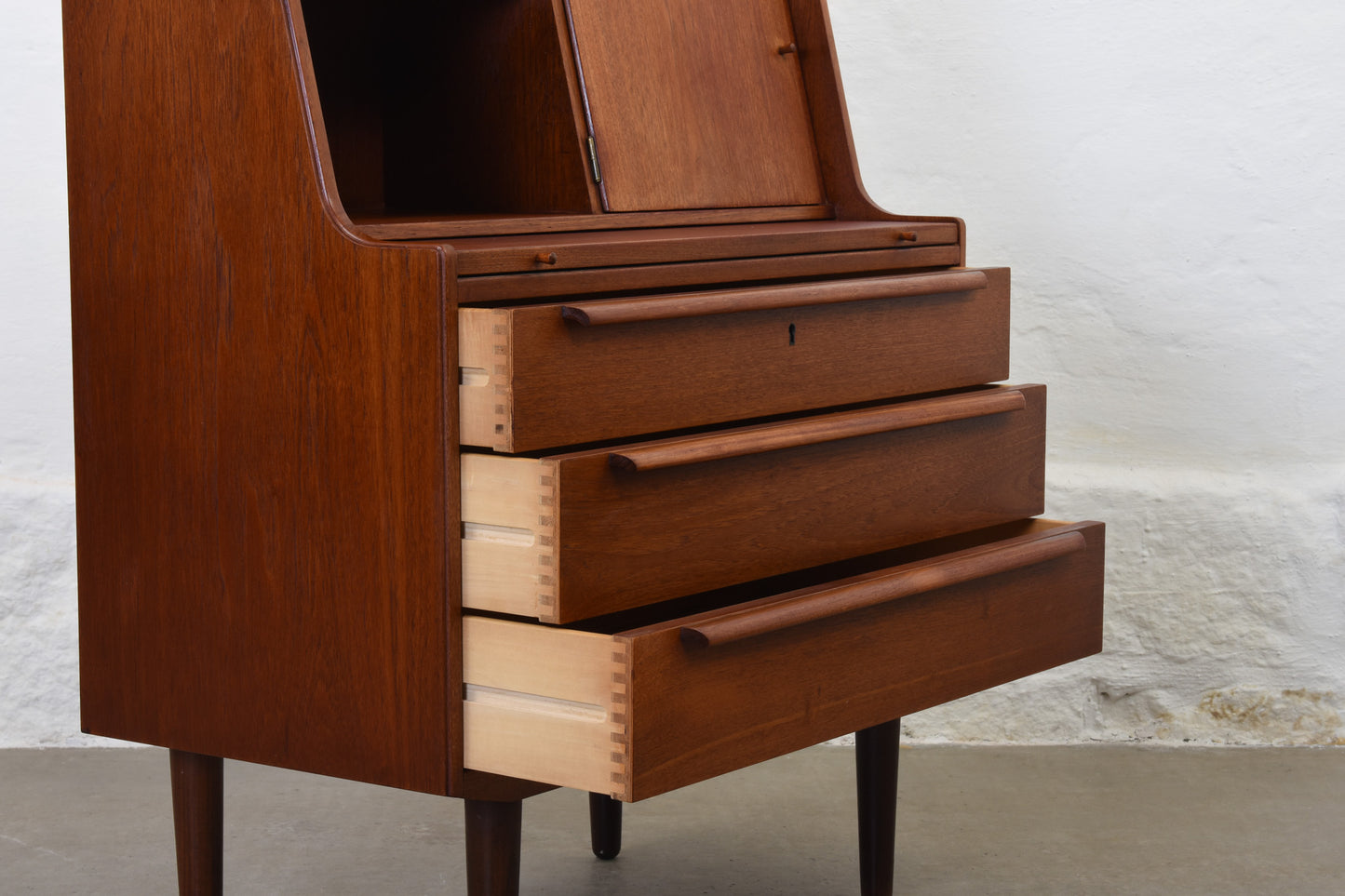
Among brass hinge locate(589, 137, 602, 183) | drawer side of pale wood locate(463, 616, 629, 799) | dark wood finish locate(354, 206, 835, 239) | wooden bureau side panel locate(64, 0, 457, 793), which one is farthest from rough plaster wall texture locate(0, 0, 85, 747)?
drawer side of pale wood locate(463, 616, 629, 799)

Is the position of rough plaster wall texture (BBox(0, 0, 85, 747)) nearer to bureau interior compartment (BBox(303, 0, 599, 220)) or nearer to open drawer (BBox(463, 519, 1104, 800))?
bureau interior compartment (BBox(303, 0, 599, 220))

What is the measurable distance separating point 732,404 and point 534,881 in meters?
1.05

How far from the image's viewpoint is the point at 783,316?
1850 millimetres

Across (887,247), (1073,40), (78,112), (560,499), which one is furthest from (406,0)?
(1073,40)

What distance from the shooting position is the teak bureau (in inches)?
62.1

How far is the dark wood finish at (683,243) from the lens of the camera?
1623 millimetres

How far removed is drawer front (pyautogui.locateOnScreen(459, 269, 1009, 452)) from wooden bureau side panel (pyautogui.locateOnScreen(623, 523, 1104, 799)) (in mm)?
217

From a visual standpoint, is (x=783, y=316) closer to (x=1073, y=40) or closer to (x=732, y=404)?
(x=732, y=404)

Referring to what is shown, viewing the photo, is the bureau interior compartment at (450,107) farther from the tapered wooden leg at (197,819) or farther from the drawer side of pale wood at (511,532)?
the tapered wooden leg at (197,819)

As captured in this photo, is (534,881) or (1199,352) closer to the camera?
(534,881)

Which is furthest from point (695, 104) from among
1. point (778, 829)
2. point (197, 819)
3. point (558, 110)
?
point (778, 829)

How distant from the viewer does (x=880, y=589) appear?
71.6 inches

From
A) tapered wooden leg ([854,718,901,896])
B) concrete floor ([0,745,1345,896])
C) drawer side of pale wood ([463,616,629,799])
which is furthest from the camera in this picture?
concrete floor ([0,745,1345,896])

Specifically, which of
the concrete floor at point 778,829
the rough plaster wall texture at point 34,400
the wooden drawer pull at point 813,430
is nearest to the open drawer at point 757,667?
the wooden drawer pull at point 813,430
